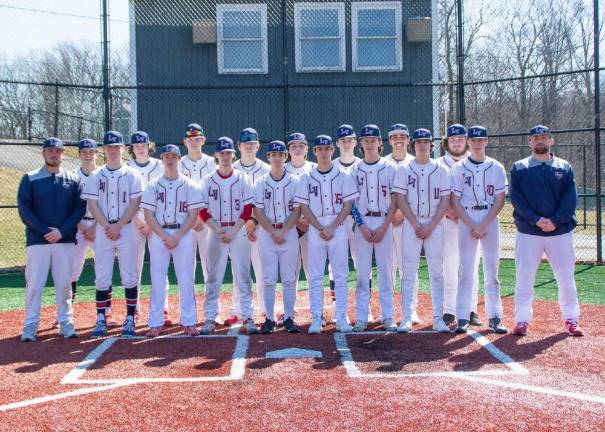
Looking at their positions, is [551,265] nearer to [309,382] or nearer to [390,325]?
[390,325]

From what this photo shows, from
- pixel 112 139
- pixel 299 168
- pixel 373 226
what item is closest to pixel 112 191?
pixel 112 139

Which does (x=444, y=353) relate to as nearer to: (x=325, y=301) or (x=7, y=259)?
(x=325, y=301)

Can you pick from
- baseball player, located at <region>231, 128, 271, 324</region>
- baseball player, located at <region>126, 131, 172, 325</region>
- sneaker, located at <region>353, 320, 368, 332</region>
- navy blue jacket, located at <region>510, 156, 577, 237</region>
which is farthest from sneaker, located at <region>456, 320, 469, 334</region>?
baseball player, located at <region>126, 131, 172, 325</region>

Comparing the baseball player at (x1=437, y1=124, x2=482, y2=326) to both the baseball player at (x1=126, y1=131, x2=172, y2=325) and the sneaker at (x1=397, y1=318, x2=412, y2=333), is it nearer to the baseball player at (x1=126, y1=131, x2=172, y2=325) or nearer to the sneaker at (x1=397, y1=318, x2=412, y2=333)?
the sneaker at (x1=397, y1=318, x2=412, y2=333)

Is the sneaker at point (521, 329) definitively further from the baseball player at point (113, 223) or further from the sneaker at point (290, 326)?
the baseball player at point (113, 223)

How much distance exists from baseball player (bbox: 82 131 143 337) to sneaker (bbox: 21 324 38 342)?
565 mm

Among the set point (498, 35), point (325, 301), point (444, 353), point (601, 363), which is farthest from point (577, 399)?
point (498, 35)

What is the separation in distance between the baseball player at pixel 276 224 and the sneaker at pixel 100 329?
5.33 ft

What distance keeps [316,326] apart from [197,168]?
2.35 m

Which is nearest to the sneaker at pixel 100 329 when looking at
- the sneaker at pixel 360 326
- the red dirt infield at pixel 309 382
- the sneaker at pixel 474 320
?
the red dirt infield at pixel 309 382

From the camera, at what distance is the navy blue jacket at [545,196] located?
6.73 meters

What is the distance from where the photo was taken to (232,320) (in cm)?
757

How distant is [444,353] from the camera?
5.98m

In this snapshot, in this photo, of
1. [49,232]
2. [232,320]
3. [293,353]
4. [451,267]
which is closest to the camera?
[293,353]
